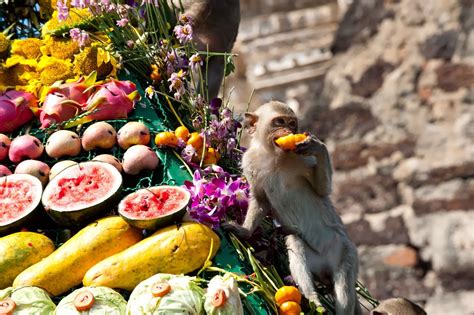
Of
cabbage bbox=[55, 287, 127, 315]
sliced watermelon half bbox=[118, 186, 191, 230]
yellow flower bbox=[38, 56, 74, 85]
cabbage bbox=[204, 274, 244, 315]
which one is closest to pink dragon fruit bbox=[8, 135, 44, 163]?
yellow flower bbox=[38, 56, 74, 85]

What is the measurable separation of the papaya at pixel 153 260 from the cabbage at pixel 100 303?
0.12 metres

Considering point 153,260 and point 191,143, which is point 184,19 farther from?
point 153,260

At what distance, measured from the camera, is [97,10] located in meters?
6.79

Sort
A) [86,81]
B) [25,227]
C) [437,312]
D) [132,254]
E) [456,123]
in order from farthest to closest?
[456,123] → [437,312] → [86,81] → [25,227] → [132,254]

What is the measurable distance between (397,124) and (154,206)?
265 inches

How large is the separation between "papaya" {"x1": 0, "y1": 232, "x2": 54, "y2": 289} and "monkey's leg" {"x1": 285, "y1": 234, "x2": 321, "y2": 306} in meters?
1.14

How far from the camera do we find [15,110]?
652 cm

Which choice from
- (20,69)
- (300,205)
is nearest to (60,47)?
(20,69)

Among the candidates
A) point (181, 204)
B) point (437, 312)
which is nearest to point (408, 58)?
point (437, 312)

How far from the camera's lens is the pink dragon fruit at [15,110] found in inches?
256

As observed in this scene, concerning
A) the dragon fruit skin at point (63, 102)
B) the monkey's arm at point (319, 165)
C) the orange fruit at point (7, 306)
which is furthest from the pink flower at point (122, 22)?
the orange fruit at point (7, 306)

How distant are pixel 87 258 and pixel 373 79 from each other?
706 centimetres

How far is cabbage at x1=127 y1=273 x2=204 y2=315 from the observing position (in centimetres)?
532

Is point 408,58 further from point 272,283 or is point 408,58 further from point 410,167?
point 272,283
